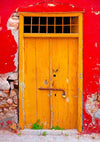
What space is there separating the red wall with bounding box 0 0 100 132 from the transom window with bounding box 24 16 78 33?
336mm

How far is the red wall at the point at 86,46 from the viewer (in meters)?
4.98

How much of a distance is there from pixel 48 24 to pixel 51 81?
1341mm

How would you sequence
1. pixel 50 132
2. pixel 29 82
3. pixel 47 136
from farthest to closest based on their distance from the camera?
pixel 29 82, pixel 50 132, pixel 47 136

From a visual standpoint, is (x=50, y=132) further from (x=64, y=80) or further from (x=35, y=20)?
(x=35, y=20)

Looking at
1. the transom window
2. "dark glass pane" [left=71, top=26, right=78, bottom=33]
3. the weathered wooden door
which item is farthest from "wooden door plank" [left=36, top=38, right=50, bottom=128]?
"dark glass pane" [left=71, top=26, right=78, bottom=33]

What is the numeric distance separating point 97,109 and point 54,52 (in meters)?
1.65

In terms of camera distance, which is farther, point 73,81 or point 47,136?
point 73,81

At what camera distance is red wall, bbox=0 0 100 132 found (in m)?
4.98

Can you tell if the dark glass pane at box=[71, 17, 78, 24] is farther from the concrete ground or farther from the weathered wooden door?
the concrete ground

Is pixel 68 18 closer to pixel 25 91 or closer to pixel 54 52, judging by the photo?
pixel 54 52

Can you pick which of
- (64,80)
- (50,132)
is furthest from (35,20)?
(50,132)

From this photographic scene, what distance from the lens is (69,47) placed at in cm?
511

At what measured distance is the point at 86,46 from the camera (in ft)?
16.4

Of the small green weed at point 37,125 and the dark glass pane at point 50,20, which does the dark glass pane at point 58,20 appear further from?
the small green weed at point 37,125
